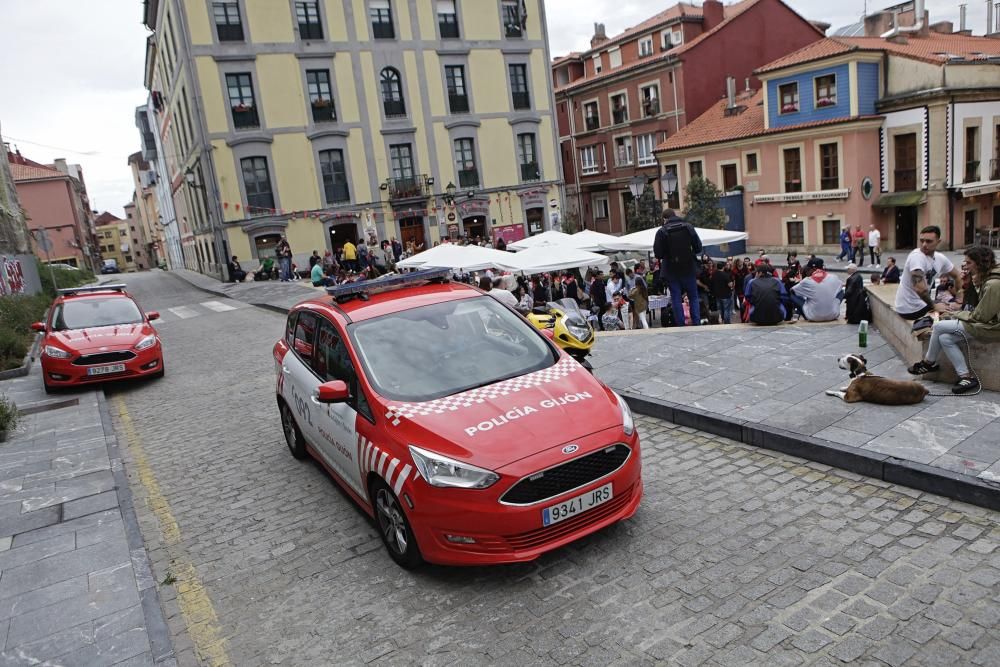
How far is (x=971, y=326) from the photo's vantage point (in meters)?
6.41

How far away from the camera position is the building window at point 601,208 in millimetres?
46031

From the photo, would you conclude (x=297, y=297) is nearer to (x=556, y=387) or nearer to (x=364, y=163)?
(x=364, y=163)

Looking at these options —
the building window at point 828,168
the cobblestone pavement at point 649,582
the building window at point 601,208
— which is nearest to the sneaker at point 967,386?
the cobblestone pavement at point 649,582

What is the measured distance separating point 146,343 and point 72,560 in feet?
23.2

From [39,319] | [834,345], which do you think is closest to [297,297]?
[39,319]

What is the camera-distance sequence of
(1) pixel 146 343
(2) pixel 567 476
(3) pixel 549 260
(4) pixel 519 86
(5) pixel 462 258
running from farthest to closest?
(4) pixel 519 86 → (5) pixel 462 258 → (3) pixel 549 260 → (1) pixel 146 343 → (2) pixel 567 476

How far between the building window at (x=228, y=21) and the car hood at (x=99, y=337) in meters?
23.5

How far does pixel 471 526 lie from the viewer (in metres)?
4.18

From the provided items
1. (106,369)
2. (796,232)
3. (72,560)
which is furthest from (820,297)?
(796,232)

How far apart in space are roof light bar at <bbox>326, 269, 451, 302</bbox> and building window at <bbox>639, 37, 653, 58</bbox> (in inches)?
1583

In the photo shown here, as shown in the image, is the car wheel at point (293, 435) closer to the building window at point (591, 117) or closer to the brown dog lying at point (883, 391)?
the brown dog lying at point (883, 391)

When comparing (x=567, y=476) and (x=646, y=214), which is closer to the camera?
(x=567, y=476)

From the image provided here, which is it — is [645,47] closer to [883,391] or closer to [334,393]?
[883,391]

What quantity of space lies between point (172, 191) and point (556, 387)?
5196 centimetres
